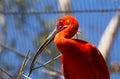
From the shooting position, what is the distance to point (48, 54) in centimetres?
637

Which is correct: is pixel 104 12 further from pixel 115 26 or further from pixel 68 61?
pixel 68 61

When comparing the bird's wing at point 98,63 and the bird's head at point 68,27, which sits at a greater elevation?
the bird's head at point 68,27

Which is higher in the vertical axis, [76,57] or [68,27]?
[68,27]

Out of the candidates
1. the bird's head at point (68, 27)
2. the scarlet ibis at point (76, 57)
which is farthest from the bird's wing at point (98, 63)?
the bird's head at point (68, 27)

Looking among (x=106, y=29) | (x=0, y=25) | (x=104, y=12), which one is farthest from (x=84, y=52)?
(x=0, y=25)

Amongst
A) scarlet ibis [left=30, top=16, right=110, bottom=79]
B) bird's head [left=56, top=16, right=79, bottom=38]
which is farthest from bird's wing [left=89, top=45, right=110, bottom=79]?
bird's head [left=56, top=16, right=79, bottom=38]

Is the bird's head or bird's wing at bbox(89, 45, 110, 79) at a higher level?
the bird's head

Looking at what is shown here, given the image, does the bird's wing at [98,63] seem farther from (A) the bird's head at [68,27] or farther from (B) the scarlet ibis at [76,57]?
(A) the bird's head at [68,27]

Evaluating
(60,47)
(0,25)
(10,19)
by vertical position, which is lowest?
(0,25)

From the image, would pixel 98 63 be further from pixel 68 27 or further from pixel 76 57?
pixel 68 27

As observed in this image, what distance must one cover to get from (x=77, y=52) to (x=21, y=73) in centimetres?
61

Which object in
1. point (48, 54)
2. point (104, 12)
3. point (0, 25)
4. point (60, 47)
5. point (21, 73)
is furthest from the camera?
point (0, 25)

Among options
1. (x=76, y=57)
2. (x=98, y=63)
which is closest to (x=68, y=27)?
(x=76, y=57)

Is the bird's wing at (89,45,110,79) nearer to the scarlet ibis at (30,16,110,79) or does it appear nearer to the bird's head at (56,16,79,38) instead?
the scarlet ibis at (30,16,110,79)
